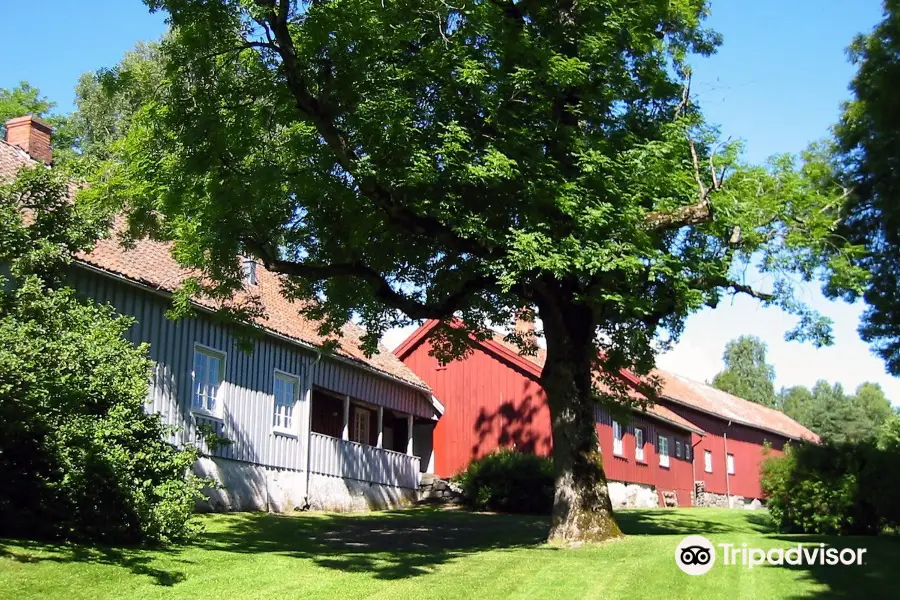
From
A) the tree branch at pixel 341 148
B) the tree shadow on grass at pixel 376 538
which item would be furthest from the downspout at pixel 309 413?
the tree branch at pixel 341 148

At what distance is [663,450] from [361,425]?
15482mm

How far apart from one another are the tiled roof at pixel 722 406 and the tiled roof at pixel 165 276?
19.1 metres

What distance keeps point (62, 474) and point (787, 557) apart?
1003cm

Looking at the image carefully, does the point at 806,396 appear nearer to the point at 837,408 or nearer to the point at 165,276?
the point at 837,408

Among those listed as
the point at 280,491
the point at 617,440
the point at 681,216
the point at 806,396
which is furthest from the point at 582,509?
the point at 806,396

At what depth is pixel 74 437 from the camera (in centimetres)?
1110

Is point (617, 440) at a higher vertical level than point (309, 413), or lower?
lower

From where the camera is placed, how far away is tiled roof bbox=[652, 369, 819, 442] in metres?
42.4

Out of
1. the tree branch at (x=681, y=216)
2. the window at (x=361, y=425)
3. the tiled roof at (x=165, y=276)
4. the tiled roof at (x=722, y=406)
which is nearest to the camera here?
the tree branch at (x=681, y=216)

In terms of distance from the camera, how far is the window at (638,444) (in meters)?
33.6

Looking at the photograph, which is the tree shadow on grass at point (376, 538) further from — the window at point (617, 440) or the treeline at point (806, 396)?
the treeline at point (806, 396)

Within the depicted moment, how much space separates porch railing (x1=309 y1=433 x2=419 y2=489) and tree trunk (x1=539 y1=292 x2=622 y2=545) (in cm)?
1007

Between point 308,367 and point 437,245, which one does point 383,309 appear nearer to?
point 437,245

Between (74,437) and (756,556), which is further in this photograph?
(756,556)
